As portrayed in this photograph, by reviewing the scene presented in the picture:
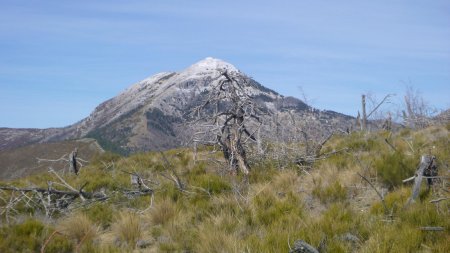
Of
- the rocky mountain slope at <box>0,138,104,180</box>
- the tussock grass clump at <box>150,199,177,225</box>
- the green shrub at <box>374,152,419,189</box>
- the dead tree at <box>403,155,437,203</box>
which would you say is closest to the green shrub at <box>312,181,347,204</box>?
the green shrub at <box>374,152,419,189</box>

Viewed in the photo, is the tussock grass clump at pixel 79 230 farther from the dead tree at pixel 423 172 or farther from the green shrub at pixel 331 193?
the dead tree at pixel 423 172

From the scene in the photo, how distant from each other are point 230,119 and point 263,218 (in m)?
3.69

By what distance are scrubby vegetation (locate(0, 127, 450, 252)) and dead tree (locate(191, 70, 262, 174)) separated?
752 mm

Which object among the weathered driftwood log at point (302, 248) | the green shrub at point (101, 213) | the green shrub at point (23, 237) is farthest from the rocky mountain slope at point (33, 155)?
the weathered driftwood log at point (302, 248)

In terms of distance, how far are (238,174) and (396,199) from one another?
359cm

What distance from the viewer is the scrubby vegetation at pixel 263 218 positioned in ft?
13.0

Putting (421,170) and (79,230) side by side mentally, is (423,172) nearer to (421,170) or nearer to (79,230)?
(421,170)

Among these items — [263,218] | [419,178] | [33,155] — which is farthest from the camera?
[33,155]

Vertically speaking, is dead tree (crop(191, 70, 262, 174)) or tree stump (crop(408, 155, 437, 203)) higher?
dead tree (crop(191, 70, 262, 174))

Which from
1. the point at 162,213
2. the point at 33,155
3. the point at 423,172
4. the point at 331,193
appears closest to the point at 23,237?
the point at 162,213

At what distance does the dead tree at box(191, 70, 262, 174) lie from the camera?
8.28 meters

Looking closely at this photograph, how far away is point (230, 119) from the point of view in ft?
27.7

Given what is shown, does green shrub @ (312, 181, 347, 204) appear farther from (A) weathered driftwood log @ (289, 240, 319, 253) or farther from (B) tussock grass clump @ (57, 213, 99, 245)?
(B) tussock grass clump @ (57, 213, 99, 245)

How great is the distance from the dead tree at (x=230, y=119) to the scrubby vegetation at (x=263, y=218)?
2.47 feet
